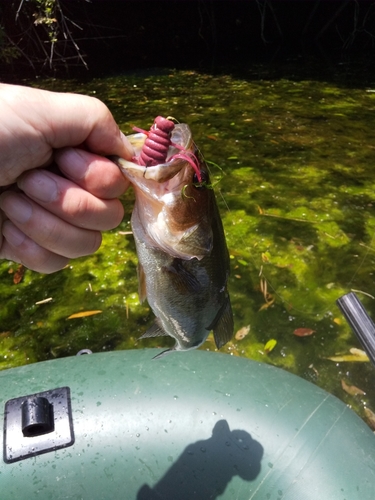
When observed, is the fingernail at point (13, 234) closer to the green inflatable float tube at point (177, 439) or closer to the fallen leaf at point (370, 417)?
the green inflatable float tube at point (177, 439)

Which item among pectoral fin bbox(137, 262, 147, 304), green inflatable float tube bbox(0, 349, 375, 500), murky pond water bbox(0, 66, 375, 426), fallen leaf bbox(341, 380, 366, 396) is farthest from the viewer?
murky pond water bbox(0, 66, 375, 426)

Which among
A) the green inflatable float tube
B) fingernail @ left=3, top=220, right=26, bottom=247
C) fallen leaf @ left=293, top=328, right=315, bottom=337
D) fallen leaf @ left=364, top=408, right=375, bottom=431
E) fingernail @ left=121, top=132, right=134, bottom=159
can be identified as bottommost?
fallen leaf @ left=364, top=408, right=375, bottom=431

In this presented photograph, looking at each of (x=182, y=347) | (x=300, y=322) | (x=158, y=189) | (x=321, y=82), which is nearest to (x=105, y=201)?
(x=158, y=189)

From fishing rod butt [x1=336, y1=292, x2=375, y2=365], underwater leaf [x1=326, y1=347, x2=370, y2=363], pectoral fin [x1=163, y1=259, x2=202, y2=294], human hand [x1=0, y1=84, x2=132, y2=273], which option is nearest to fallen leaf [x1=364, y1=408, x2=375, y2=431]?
underwater leaf [x1=326, y1=347, x2=370, y2=363]

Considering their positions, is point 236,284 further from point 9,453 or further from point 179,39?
point 179,39

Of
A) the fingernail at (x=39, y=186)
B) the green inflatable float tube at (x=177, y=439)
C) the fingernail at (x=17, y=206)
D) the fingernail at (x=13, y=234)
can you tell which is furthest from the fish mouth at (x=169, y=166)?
the green inflatable float tube at (x=177, y=439)

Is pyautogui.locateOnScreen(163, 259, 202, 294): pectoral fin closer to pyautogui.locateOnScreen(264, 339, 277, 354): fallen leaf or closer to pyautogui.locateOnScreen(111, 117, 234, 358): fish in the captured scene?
pyautogui.locateOnScreen(111, 117, 234, 358): fish

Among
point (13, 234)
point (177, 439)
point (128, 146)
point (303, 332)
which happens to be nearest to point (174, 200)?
point (128, 146)
